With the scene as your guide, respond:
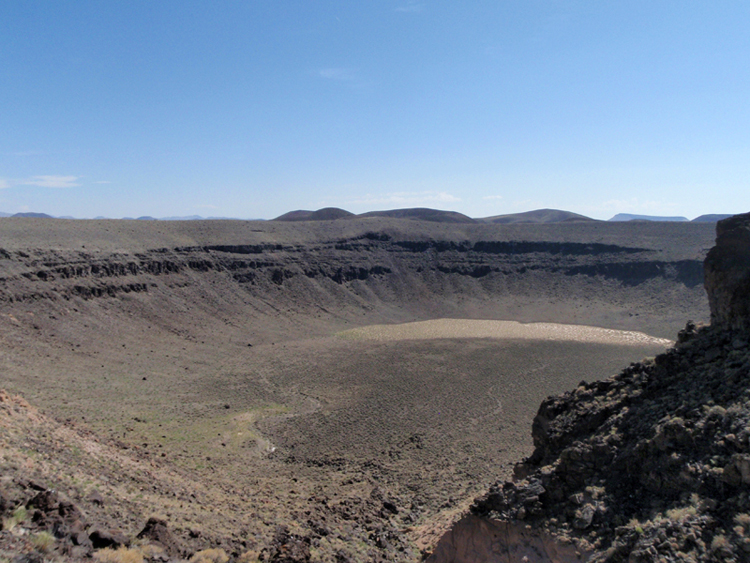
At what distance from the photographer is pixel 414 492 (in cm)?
1716

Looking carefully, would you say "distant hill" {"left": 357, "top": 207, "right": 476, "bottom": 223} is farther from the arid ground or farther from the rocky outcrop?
the rocky outcrop

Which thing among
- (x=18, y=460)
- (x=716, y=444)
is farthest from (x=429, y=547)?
(x=18, y=460)

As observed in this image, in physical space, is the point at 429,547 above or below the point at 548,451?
below

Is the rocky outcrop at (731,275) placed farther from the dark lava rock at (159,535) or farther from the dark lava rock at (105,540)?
the dark lava rock at (105,540)

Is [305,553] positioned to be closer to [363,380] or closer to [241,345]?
[363,380]

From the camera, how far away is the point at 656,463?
8922mm

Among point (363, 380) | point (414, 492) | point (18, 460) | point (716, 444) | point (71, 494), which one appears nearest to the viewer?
point (716, 444)

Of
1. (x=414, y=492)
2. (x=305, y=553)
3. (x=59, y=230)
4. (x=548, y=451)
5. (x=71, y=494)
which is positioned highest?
(x=59, y=230)

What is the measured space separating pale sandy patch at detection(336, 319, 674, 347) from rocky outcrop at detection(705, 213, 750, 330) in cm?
3091

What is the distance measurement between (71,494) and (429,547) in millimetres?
8808

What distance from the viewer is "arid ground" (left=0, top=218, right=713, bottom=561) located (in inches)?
573

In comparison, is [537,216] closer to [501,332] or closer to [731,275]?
[501,332]

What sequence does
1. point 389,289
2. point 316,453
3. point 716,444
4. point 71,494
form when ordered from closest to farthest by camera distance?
point 716,444 < point 71,494 < point 316,453 < point 389,289

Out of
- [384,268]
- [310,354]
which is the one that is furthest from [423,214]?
[310,354]
